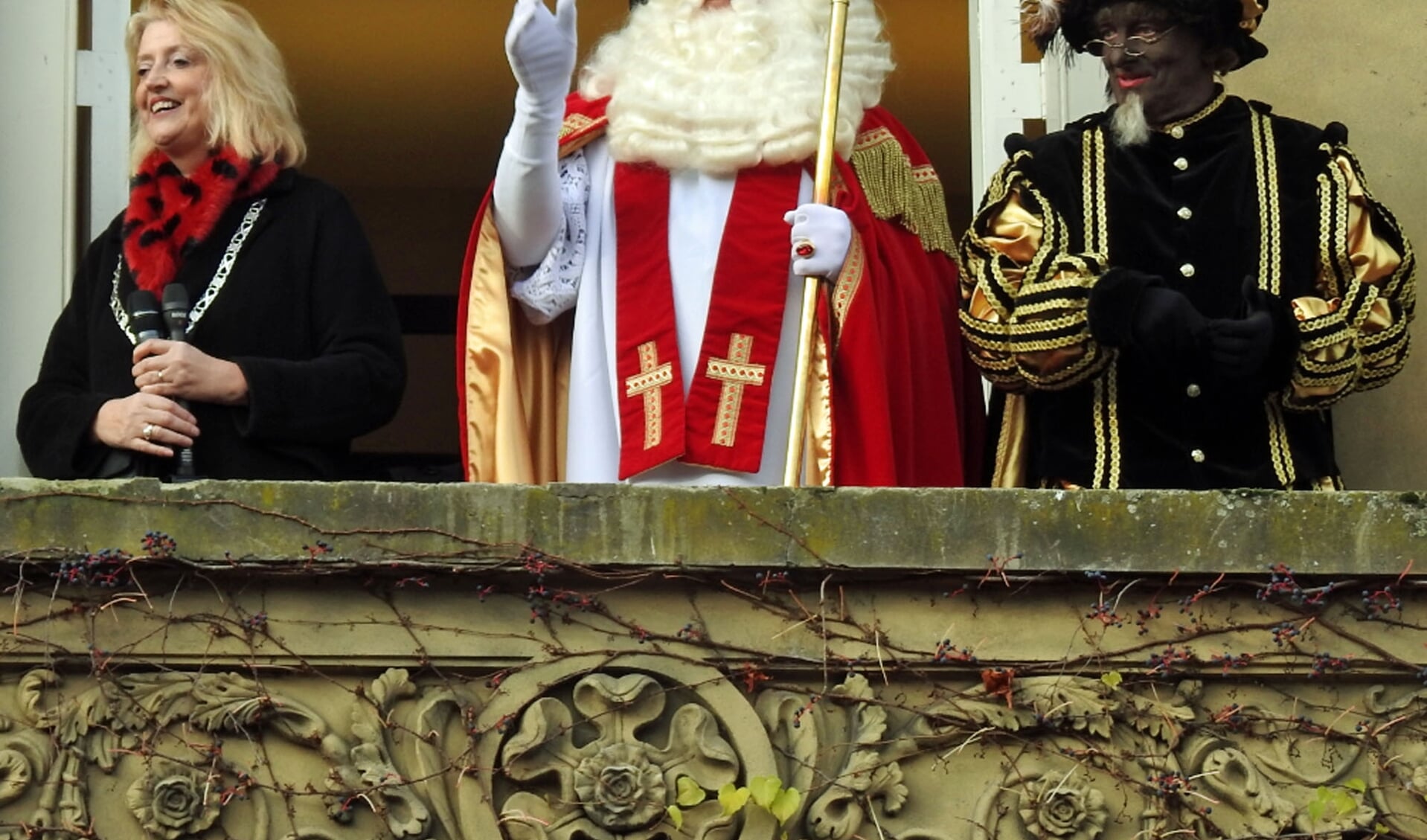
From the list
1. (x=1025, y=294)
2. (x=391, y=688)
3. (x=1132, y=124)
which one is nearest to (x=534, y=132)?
(x=1025, y=294)

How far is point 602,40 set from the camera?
742 cm

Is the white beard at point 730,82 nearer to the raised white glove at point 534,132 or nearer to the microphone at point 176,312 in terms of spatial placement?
the raised white glove at point 534,132

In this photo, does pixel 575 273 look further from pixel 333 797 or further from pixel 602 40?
pixel 333 797

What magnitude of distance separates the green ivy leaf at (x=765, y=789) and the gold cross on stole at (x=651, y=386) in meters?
0.95

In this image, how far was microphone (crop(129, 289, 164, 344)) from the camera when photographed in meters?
6.57

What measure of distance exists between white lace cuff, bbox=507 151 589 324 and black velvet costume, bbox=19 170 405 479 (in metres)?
0.31

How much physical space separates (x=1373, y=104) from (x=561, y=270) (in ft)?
5.73

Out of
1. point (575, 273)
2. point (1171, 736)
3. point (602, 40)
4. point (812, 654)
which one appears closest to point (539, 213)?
point (575, 273)

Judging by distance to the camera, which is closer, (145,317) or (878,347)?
(145,317)

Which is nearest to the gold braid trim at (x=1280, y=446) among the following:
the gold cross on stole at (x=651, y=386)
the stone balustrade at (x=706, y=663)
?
the stone balustrade at (x=706, y=663)

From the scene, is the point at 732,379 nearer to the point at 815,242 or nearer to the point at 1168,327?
the point at 815,242

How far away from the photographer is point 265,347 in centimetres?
666

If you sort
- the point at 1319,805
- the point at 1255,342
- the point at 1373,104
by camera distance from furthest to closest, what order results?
1. the point at 1373,104
2. the point at 1255,342
3. the point at 1319,805

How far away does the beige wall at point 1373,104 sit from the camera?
23.9 feet
